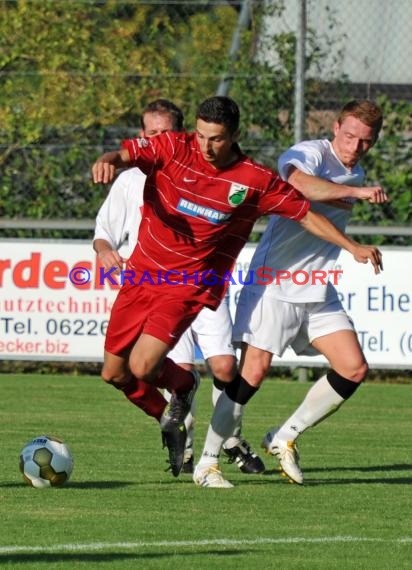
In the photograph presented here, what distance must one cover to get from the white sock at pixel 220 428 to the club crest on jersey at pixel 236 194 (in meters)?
1.13

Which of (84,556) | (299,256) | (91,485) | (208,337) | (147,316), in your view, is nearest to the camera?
(84,556)

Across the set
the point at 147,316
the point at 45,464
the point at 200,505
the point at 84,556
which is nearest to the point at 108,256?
the point at 147,316

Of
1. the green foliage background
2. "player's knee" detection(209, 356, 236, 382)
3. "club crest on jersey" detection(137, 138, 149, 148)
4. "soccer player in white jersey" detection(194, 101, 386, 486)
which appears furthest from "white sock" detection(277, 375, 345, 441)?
the green foliage background

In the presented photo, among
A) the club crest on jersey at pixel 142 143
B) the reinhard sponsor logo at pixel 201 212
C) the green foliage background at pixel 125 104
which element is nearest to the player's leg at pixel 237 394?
the reinhard sponsor logo at pixel 201 212

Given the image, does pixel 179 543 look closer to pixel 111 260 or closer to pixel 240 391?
pixel 240 391

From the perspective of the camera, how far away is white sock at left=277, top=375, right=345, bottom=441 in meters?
A: 8.13

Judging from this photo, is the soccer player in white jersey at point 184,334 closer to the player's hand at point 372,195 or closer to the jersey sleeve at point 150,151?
the jersey sleeve at point 150,151

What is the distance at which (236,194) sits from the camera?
7555 mm

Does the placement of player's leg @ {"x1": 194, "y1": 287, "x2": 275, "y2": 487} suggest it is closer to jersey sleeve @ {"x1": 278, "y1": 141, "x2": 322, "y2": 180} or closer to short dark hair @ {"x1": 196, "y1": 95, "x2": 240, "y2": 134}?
jersey sleeve @ {"x1": 278, "y1": 141, "x2": 322, "y2": 180}

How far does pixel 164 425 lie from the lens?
25.1 ft

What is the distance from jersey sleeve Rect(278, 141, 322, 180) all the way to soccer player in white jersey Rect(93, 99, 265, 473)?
999mm

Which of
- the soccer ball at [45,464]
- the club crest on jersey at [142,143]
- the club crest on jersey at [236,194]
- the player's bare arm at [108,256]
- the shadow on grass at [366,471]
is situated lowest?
the shadow on grass at [366,471]

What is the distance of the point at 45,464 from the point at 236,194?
1685 millimetres

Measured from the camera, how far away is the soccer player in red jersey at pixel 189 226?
753cm
